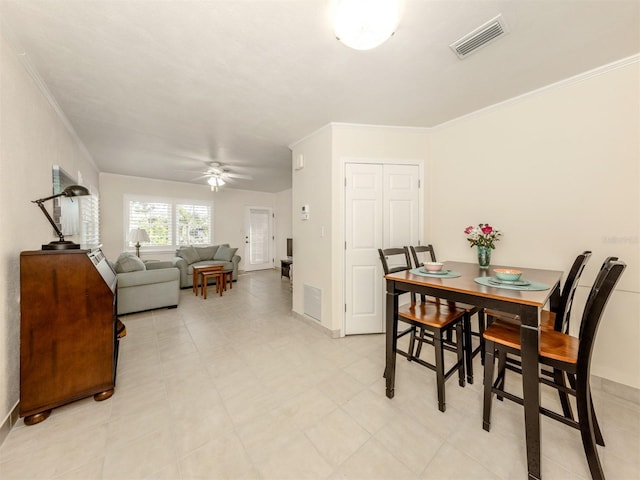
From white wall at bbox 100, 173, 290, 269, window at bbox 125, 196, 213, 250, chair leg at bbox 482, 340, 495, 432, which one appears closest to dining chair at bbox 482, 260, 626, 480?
chair leg at bbox 482, 340, 495, 432

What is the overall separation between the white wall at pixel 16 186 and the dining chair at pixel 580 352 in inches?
115

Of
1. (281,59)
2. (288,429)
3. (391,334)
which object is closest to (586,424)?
(391,334)

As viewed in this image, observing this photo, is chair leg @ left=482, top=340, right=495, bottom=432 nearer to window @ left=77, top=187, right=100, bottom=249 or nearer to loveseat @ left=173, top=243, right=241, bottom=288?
window @ left=77, top=187, right=100, bottom=249

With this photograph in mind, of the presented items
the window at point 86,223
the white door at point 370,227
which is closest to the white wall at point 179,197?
the window at point 86,223

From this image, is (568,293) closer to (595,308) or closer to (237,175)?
(595,308)

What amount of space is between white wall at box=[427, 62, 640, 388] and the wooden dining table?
52 centimetres

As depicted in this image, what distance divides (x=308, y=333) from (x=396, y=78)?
273 cm

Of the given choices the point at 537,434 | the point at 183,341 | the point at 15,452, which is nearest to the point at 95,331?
the point at 15,452

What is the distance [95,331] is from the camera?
1.75 m

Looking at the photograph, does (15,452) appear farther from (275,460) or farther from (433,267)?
(433,267)

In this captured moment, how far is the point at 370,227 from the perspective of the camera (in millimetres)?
2938

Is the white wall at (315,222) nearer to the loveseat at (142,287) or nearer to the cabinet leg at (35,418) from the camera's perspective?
the loveseat at (142,287)

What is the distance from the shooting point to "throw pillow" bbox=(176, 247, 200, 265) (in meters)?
5.47

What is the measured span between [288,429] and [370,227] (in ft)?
6.86
